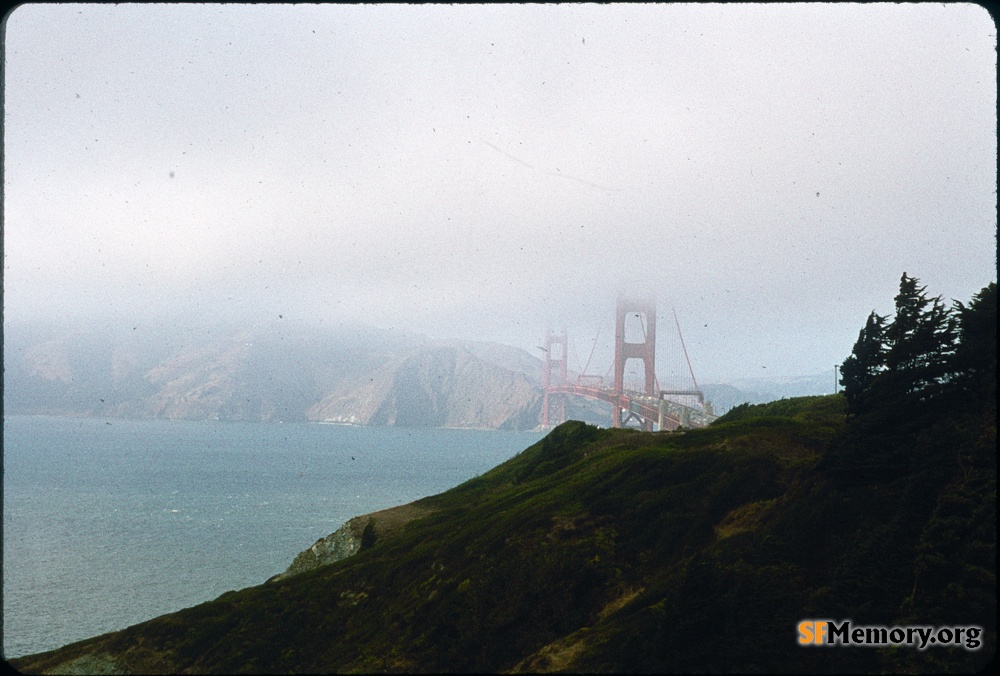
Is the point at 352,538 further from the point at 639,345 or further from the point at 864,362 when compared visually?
the point at 639,345

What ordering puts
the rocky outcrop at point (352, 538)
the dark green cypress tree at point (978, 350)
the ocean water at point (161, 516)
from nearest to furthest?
the dark green cypress tree at point (978, 350) → the rocky outcrop at point (352, 538) → the ocean water at point (161, 516)

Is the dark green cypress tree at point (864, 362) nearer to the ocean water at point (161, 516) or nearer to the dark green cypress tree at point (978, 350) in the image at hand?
the dark green cypress tree at point (978, 350)

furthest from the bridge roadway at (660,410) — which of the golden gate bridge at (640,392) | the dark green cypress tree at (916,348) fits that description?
the dark green cypress tree at (916,348)

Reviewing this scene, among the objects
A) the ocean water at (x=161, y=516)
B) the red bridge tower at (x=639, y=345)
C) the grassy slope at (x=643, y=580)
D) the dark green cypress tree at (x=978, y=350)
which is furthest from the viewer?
the red bridge tower at (x=639, y=345)

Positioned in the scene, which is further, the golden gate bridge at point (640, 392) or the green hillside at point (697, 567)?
the golden gate bridge at point (640, 392)

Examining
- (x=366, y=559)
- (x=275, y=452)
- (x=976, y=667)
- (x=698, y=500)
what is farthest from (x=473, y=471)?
(x=976, y=667)

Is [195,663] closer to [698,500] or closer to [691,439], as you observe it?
[698,500]

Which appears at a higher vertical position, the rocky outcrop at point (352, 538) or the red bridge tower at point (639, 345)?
the red bridge tower at point (639, 345)

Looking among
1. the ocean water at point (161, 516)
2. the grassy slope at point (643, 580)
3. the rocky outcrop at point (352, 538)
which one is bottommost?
the ocean water at point (161, 516)
